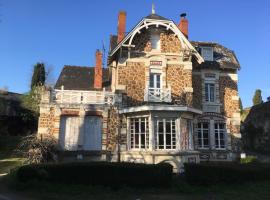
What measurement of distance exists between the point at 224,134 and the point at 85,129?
9560 mm

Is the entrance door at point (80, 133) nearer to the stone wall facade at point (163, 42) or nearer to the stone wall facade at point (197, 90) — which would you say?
the stone wall facade at point (163, 42)

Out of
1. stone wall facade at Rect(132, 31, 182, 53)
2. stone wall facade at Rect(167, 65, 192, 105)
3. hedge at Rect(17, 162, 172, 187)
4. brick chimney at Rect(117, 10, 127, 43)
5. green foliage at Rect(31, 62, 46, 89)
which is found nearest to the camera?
hedge at Rect(17, 162, 172, 187)

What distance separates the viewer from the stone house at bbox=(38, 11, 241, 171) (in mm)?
17766

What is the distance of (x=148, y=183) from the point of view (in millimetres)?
12828

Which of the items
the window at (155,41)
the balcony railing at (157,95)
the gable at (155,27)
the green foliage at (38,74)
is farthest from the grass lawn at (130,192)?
the green foliage at (38,74)

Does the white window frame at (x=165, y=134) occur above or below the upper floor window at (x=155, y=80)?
below

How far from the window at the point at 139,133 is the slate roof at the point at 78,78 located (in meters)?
5.26

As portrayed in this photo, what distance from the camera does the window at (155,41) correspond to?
66.1 ft

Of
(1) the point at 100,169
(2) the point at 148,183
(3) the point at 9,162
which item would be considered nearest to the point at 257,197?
(2) the point at 148,183

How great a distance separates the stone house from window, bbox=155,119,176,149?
57 millimetres

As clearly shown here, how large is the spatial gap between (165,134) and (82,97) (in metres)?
5.37

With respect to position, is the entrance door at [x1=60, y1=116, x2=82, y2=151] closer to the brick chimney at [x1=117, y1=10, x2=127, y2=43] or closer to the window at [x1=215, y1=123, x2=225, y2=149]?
the brick chimney at [x1=117, y1=10, x2=127, y2=43]

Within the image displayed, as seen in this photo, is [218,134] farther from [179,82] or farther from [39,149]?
[39,149]

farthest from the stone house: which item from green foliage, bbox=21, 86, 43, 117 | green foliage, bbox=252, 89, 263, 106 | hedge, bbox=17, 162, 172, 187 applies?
green foliage, bbox=252, 89, 263, 106
